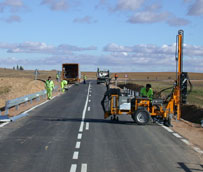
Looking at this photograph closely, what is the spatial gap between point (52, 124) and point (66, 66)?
43689mm

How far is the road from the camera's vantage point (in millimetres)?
8812

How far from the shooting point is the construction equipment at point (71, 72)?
59125 millimetres

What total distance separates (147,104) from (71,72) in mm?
44497

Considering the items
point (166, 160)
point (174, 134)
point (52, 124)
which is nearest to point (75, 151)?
point (166, 160)

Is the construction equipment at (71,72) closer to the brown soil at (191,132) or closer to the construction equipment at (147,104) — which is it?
the brown soil at (191,132)

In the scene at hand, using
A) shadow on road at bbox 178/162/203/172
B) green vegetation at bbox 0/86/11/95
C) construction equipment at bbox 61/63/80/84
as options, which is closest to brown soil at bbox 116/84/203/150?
shadow on road at bbox 178/162/203/172

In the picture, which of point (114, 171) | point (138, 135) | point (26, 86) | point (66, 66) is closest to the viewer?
point (114, 171)

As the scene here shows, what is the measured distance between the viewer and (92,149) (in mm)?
10844

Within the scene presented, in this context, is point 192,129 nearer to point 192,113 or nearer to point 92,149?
point 92,149

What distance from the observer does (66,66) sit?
196ft

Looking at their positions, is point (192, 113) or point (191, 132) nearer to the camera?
point (191, 132)

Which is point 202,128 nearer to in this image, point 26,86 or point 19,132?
point 19,132

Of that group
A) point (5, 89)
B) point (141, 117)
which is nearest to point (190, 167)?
point (141, 117)

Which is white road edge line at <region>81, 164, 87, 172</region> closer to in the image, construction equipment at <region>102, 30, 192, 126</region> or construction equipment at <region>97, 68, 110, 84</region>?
construction equipment at <region>102, 30, 192, 126</region>
